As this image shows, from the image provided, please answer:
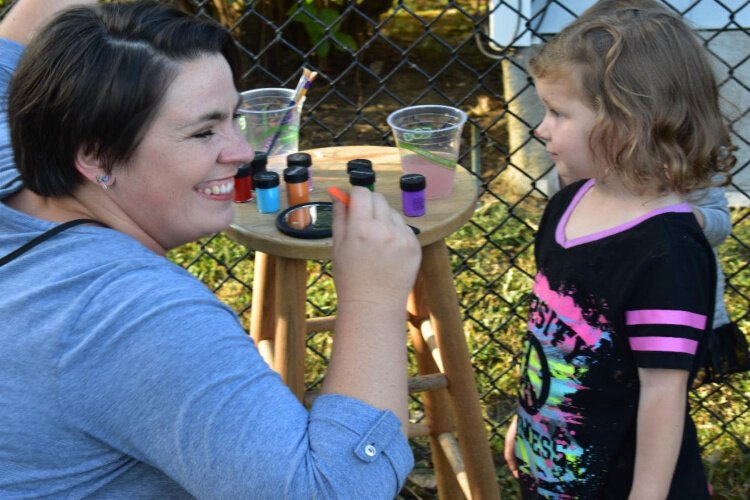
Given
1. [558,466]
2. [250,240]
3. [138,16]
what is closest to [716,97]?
[558,466]

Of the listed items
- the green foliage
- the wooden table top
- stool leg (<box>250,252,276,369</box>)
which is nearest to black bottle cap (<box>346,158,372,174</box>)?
the wooden table top

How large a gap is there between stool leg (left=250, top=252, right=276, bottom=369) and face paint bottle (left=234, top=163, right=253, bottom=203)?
229 millimetres

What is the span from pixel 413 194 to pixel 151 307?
2.36 ft

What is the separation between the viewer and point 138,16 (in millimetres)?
1353

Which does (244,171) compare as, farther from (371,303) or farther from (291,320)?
(371,303)

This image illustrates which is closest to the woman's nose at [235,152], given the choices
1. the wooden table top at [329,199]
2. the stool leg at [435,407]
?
the wooden table top at [329,199]

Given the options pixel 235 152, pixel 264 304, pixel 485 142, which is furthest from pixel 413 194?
pixel 485 142

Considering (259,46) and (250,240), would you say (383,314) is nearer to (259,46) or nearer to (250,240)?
(250,240)

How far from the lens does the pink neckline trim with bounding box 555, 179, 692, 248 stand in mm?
1604

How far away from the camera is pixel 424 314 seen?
2.30 metres

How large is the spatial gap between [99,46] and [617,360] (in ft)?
Answer: 3.31

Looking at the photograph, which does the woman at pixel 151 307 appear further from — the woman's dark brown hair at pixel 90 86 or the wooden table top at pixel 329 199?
the wooden table top at pixel 329 199

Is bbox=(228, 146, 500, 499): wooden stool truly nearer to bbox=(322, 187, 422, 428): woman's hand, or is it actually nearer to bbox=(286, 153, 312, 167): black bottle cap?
bbox=(286, 153, 312, 167): black bottle cap

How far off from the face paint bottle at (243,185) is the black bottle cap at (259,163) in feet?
0.04
